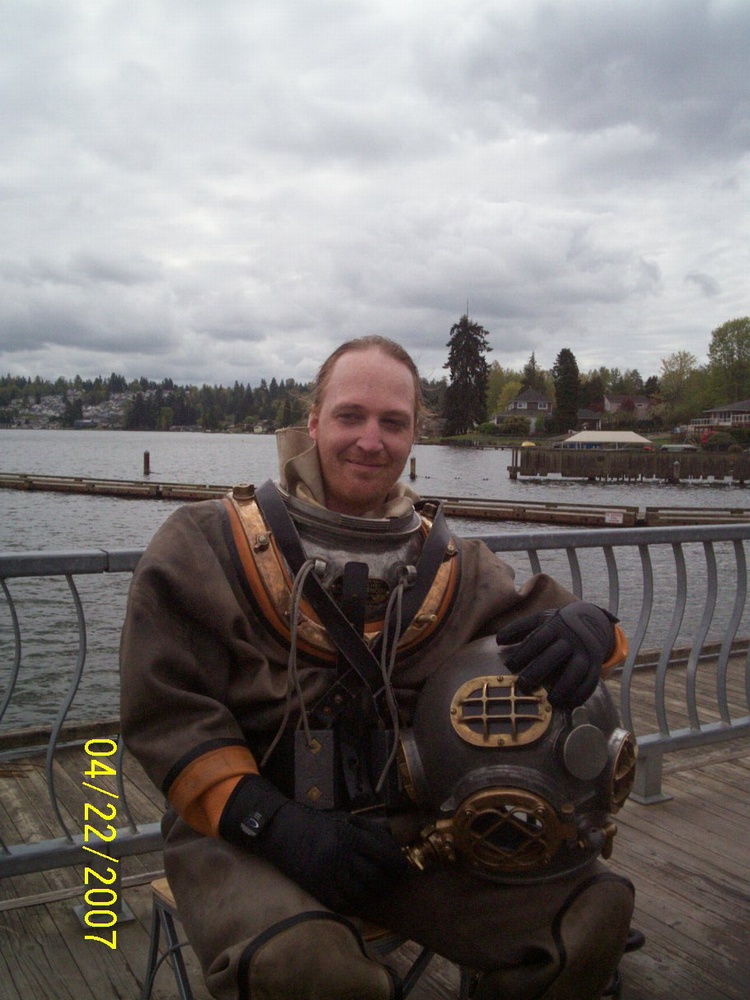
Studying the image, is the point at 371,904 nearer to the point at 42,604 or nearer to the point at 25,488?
the point at 42,604

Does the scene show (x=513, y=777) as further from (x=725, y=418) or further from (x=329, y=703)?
(x=725, y=418)

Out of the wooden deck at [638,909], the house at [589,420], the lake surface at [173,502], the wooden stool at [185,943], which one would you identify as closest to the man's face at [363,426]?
the wooden stool at [185,943]

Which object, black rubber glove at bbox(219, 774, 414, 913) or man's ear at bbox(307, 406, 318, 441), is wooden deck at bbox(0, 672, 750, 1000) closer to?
black rubber glove at bbox(219, 774, 414, 913)

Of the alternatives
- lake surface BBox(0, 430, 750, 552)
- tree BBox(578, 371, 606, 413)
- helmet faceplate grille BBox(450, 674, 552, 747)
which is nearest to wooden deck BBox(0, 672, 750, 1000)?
helmet faceplate grille BBox(450, 674, 552, 747)

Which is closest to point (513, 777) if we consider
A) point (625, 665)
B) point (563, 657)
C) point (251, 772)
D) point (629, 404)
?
point (563, 657)

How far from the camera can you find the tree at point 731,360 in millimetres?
104938

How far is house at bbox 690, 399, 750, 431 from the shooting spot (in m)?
108

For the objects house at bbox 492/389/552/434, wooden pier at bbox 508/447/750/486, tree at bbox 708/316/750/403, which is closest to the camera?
wooden pier at bbox 508/447/750/486

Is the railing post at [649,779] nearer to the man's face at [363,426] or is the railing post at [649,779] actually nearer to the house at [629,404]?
the man's face at [363,426]

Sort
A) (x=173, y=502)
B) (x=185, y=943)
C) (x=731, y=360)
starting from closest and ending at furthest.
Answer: (x=185, y=943)
(x=173, y=502)
(x=731, y=360)

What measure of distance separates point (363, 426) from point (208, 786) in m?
0.97

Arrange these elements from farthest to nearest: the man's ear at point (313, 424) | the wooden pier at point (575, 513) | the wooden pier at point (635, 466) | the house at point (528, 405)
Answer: the house at point (528, 405) → the wooden pier at point (635, 466) → the wooden pier at point (575, 513) → the man's ear at point (313, 424)

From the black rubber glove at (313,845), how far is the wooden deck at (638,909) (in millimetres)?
1087

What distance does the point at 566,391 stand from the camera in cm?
12112
